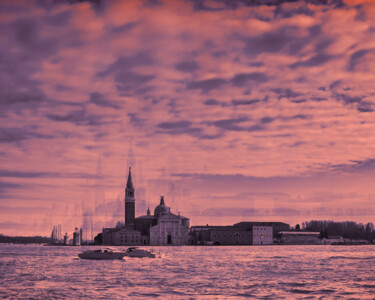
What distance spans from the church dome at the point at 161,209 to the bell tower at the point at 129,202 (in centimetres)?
755

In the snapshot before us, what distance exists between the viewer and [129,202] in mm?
179625

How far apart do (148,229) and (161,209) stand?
325 inches

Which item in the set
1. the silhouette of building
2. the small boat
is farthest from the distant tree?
the small boat

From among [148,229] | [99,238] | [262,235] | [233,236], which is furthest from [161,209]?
[262,235]

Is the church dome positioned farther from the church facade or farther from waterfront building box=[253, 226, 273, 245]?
waterfront building box=[253, 226, 273, 245]

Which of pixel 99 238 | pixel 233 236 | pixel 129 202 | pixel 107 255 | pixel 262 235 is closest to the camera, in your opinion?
pixel 107 255

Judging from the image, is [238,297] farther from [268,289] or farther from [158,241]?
[158,241]

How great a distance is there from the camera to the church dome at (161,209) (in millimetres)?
178875

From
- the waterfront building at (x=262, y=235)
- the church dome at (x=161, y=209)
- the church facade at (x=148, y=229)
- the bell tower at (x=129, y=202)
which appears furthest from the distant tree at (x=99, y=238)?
the waterfront building at (x=262, y=235)

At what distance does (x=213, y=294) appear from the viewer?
988 inches

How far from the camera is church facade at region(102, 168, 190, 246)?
561 feet

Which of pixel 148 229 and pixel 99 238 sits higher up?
pixel 148 229

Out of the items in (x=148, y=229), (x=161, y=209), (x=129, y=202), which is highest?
(x=129, y=202)

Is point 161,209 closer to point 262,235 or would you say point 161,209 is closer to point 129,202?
point 129,202
